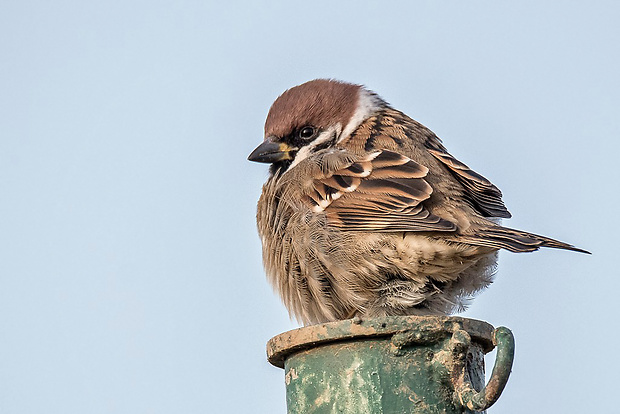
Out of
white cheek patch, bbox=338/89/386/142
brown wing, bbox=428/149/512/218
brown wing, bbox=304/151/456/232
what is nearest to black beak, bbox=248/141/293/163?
Answer: white cheek patch, bbox=338/89/386/142

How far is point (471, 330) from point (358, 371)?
0.40m

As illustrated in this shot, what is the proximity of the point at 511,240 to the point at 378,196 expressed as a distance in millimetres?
740

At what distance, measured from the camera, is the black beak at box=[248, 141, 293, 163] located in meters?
4.85

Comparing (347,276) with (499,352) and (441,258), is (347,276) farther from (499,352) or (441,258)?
(499,352)

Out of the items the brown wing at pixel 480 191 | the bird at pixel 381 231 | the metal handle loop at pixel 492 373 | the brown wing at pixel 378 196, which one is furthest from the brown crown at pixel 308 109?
the metal handle loop at pixel 492 373

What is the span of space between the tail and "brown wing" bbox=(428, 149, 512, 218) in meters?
0.55

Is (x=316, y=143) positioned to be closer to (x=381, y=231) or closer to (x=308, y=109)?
(x=308, y=109)

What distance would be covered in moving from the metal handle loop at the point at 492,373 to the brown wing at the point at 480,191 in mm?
1750

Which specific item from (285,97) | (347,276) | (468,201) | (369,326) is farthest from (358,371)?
(285,97)

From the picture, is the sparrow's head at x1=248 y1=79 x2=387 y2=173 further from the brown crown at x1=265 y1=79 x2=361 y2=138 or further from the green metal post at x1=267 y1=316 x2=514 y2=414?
the green metal post at x1=267 y1=316 x2=514 y2=414

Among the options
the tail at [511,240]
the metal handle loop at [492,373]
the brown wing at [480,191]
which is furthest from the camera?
the brown wing at [480,191]

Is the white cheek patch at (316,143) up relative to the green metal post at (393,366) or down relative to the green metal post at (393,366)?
up

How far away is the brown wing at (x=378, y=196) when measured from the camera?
12.7 feet

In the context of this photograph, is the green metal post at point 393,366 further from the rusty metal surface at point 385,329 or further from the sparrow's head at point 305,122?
the sparrow's head at point 305,122
